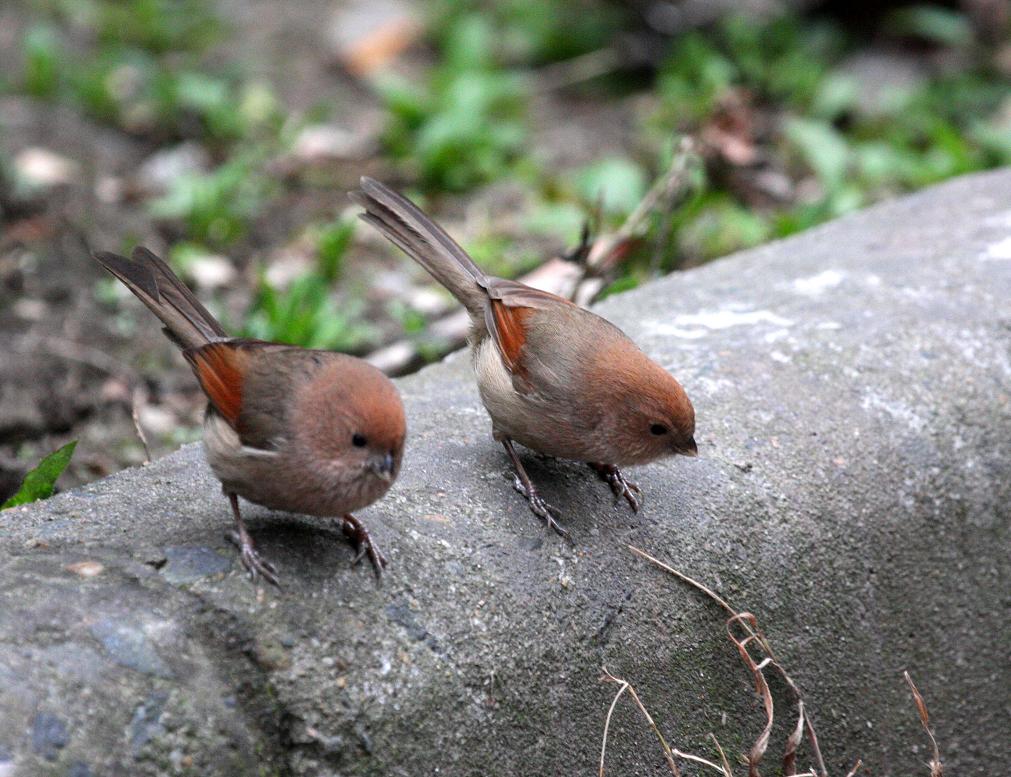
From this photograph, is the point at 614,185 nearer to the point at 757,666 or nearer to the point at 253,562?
the point at 757,666

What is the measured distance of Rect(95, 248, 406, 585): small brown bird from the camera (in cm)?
275

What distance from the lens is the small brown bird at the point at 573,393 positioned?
3250mm

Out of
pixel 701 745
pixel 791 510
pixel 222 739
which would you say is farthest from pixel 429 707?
pixel 791 510

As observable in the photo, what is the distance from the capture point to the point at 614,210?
7070 millimetres

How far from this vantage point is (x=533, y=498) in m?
3.27

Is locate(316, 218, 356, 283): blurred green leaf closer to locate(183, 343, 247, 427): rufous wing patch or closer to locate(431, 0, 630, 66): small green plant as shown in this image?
locate(183, 343, 247, 427): rufous wing patch

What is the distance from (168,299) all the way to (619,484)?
1367 mm

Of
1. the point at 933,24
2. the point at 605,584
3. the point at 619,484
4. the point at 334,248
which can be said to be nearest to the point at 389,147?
the point at 334,248

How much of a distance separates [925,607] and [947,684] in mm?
261

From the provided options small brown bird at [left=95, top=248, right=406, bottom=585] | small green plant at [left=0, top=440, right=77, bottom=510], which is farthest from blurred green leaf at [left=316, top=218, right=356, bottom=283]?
small brown bird at [left=95, top=248, right=406, bottom=585]

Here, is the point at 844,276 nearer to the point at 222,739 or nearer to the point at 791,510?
the point at 791,510

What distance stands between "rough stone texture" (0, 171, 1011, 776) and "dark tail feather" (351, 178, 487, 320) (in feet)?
1.29

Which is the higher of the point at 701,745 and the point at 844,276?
the point at 844,276

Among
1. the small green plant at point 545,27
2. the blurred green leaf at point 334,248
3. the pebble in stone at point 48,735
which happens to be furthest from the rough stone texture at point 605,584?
the small green plant at point 545,27
